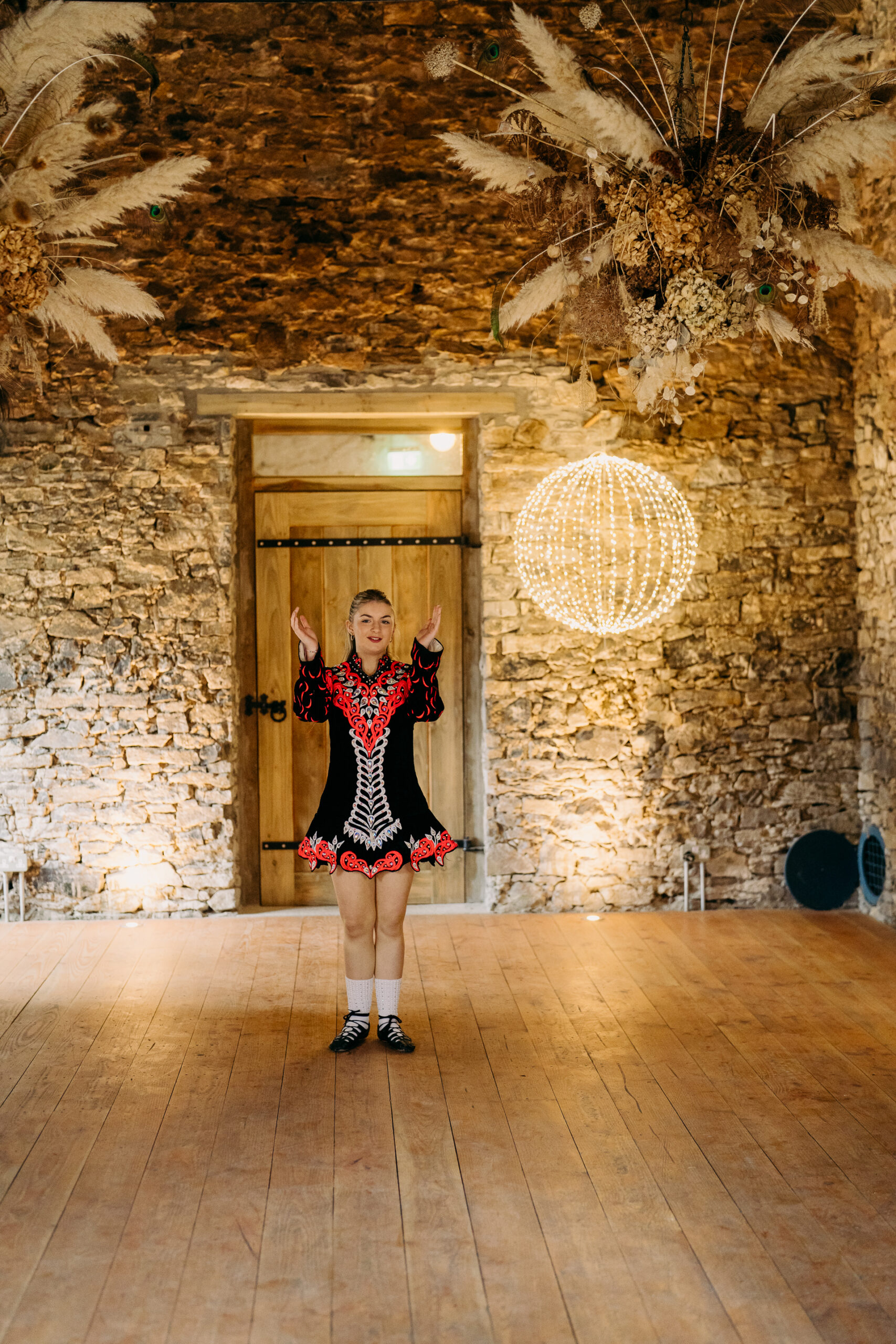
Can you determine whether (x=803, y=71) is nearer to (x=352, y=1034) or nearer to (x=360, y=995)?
(x=360, y=995)

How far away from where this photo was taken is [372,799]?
4.15m

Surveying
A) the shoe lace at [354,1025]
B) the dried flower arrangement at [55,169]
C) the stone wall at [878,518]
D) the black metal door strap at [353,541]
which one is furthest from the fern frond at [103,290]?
the stone wall at [878,518]

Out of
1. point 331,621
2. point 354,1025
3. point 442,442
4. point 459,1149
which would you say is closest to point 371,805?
point 354,1025

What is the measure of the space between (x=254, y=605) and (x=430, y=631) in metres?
2.33

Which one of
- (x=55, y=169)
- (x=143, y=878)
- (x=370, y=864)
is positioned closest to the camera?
(x=55, y=169)

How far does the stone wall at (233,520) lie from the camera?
237 inches

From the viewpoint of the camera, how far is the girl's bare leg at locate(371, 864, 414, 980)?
4137 millimetres

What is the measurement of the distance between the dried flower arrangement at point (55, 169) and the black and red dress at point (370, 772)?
1371mm

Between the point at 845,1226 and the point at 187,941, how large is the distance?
3.48m

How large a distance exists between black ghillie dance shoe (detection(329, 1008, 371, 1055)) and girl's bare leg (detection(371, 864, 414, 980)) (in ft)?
0.56

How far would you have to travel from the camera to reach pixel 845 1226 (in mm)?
2930

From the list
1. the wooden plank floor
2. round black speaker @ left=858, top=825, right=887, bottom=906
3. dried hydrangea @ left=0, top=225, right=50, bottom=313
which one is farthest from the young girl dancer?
round black speaker @ left=858, top=825, right=887, bottom=906

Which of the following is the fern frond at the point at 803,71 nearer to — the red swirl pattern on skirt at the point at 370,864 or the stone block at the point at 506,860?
the red swirl pattern on skirt at the point at 370,864

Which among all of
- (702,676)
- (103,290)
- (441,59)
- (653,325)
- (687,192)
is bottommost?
(702,676)
